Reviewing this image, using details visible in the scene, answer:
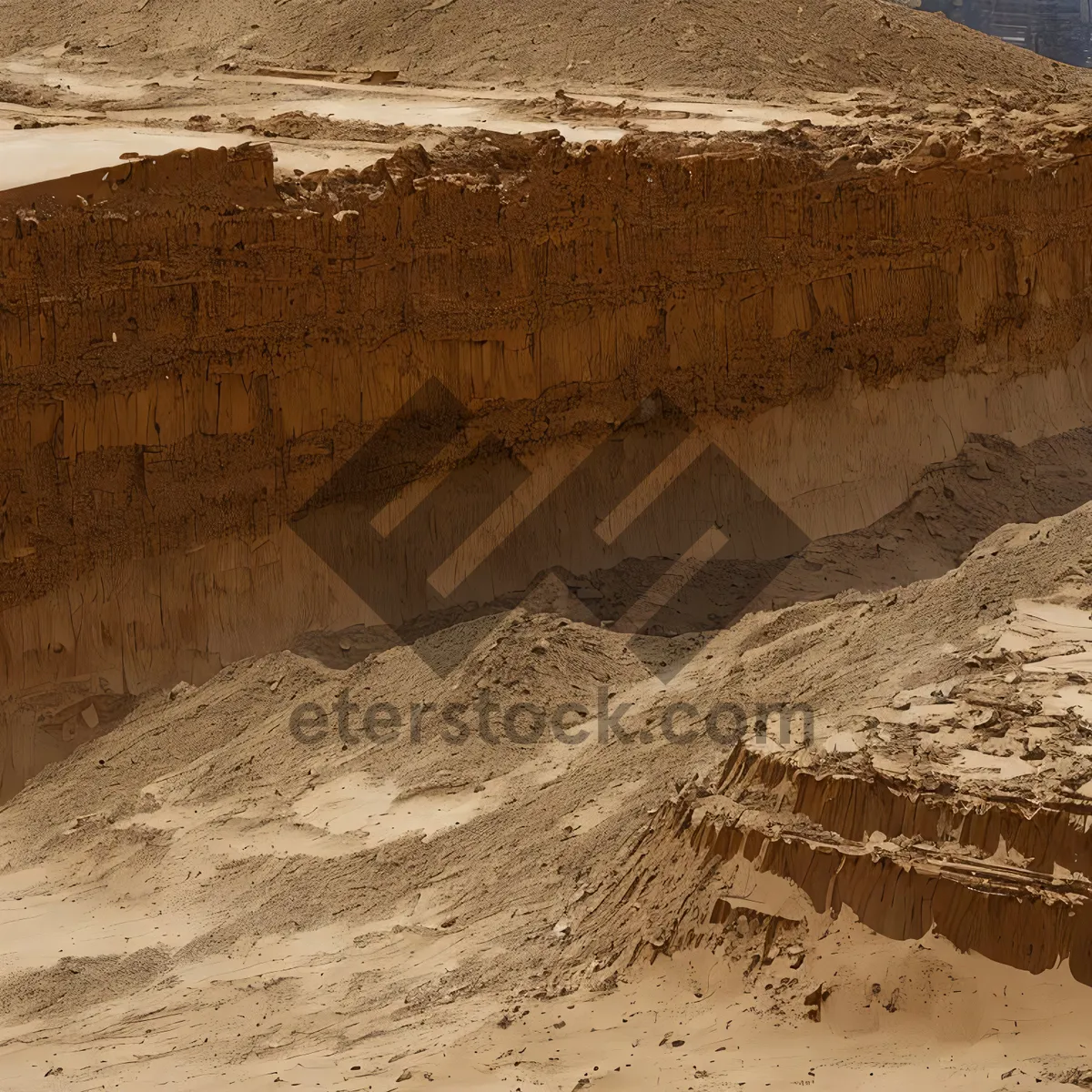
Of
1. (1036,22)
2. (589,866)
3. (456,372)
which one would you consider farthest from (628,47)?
(1036,22)

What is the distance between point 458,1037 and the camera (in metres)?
7.90

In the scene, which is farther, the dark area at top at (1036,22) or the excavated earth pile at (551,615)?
the dark area at top at (1036,22)

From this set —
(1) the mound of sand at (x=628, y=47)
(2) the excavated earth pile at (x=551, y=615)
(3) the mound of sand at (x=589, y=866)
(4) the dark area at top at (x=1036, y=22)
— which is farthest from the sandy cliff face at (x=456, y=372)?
(4) the dark area at top at (x=1036, y=22)

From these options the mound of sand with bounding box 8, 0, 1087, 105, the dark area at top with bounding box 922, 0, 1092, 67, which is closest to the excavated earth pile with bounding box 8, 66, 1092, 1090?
the mound of sand with bounding box 8, 0, 1087, 105

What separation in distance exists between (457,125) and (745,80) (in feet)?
16.1

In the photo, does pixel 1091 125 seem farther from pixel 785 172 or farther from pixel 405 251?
pixel 405 251

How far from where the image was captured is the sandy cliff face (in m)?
13.5

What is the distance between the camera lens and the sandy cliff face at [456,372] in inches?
533

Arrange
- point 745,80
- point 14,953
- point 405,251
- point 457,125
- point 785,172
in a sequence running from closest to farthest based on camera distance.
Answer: point 14,953 → point 405,251 → point 785,172 → point 457,125 → point 745,80

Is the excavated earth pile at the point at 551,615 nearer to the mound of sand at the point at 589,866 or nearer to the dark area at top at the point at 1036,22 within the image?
the mound of sand at the point at 589,866

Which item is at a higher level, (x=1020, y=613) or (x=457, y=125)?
(x=457, y=125)

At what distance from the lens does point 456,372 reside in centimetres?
1497

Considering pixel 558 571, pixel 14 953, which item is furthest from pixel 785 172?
pixel 14 953

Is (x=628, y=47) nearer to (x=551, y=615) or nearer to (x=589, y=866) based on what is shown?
(x=551, y=615)
